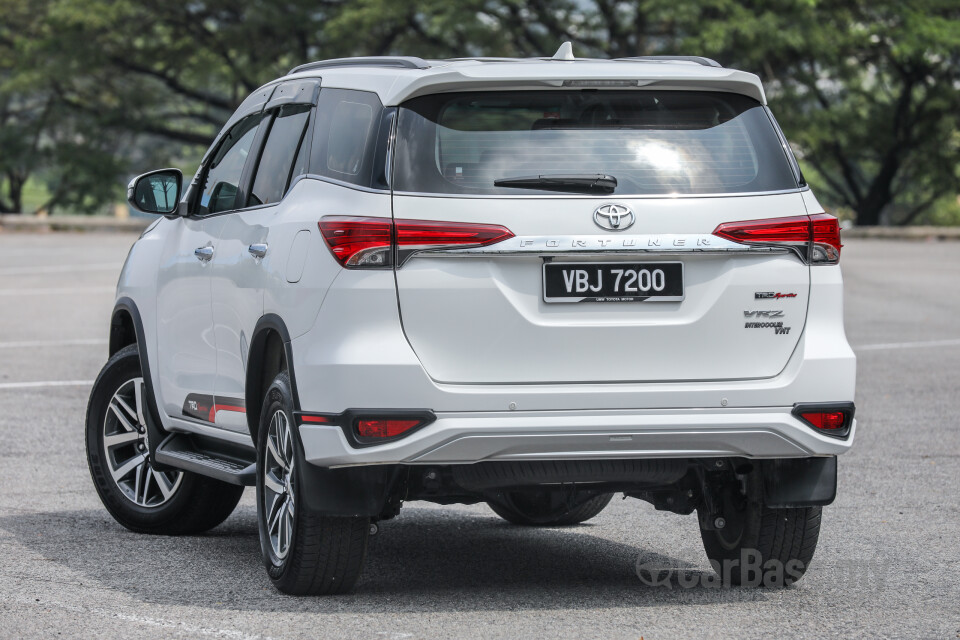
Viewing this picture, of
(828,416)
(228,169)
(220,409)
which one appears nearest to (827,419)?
(828,416)

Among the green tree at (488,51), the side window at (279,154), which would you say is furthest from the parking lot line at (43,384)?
the green tree at (488,51)

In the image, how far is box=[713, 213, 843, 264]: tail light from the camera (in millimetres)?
5305

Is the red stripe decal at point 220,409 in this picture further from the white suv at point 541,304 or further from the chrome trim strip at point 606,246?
the chrome trim strip at point 606,246

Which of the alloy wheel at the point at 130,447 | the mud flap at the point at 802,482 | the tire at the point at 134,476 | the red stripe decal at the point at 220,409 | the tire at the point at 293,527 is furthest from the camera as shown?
the alloy wheel at the point at 130,447

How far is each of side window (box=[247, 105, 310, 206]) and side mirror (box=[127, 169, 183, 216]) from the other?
82cm

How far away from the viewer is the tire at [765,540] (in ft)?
19.2

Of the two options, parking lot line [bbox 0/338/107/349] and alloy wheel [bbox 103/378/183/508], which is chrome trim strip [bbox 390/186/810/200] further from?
parking lot line [bbox 0/338/107/349]

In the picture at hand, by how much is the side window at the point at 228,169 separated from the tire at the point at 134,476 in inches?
36.5

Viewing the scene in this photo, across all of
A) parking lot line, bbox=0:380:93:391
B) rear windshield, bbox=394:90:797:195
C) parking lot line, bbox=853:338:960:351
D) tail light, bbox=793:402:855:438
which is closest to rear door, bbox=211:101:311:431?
rear windshield, bbox=394:90:797:195

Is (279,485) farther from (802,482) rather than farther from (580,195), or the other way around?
(802,482)

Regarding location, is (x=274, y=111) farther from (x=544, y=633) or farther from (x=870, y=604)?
(x=870, y=604)

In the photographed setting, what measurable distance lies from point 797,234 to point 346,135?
5.16 ft

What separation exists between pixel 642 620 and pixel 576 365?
0.90 metres

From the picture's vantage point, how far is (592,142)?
17.6ft
